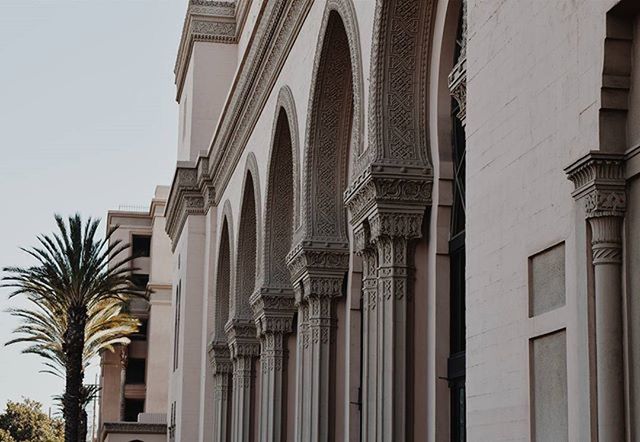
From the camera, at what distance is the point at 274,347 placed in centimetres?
2336

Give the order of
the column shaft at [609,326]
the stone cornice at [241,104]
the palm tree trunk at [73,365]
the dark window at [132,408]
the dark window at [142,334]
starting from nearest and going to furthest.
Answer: the column shaft at [609,326], the stone cornice at [241,104], the palm tree trunk at [73,365], the dark window at [132,408], the dark window at [142,334]

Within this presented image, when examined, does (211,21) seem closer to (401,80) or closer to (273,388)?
(273,388)

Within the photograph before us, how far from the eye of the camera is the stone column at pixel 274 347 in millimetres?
23062

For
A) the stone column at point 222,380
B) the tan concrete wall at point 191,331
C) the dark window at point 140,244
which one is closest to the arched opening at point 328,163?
the stone column at point 222,380

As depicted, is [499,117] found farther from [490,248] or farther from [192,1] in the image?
[192,1]

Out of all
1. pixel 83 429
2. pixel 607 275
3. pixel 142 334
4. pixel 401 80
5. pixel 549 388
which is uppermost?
pixel 142 334

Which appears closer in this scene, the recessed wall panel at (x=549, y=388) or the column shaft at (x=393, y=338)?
the recessed wall panel at (x=549, y=388)

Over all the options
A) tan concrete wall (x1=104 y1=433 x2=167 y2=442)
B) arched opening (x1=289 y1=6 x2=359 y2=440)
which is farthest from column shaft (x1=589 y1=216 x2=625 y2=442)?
tan concrete wall (x1=104 y1=433 x2=167 y2=442)

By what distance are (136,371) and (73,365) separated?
2765 cm

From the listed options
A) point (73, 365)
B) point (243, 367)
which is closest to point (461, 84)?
point (243, 367)

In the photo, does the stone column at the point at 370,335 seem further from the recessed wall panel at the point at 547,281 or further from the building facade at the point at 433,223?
the recessed wall panel at the point at 547,281

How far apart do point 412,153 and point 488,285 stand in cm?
554

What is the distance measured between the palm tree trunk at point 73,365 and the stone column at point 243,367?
45.6 feet

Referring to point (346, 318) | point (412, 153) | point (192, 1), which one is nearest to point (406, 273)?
point (412, 153)
